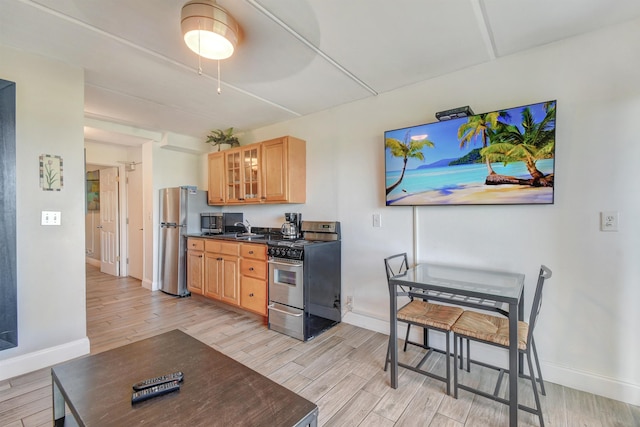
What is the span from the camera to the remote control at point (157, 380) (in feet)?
3.64

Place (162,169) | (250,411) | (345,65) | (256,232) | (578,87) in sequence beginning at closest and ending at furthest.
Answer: (250,411)
(578,87)
(345,65)
(256,232)
(162,169)

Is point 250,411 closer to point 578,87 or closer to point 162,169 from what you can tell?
point 578,87

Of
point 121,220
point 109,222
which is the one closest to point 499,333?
point 121,220

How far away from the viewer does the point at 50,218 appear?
2.32 m

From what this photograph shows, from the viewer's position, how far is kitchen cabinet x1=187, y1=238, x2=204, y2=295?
385 centimetres

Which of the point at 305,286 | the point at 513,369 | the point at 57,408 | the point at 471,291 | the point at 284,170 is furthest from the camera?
the point at 284,170

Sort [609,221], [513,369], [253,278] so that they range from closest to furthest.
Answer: [513,369]
[609,221]
[253,278]

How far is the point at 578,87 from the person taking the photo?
1.97 meters

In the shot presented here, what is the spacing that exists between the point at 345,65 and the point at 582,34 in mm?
1658

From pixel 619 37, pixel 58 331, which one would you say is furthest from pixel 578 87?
pixel 58 331

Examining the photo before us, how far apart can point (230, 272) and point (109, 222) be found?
12.7ft

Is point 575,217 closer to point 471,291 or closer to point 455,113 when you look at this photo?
point 471,291

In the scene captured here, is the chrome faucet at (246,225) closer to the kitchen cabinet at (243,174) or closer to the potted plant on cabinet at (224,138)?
the kitchen cabinet at (243,174)

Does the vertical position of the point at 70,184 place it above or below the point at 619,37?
below
